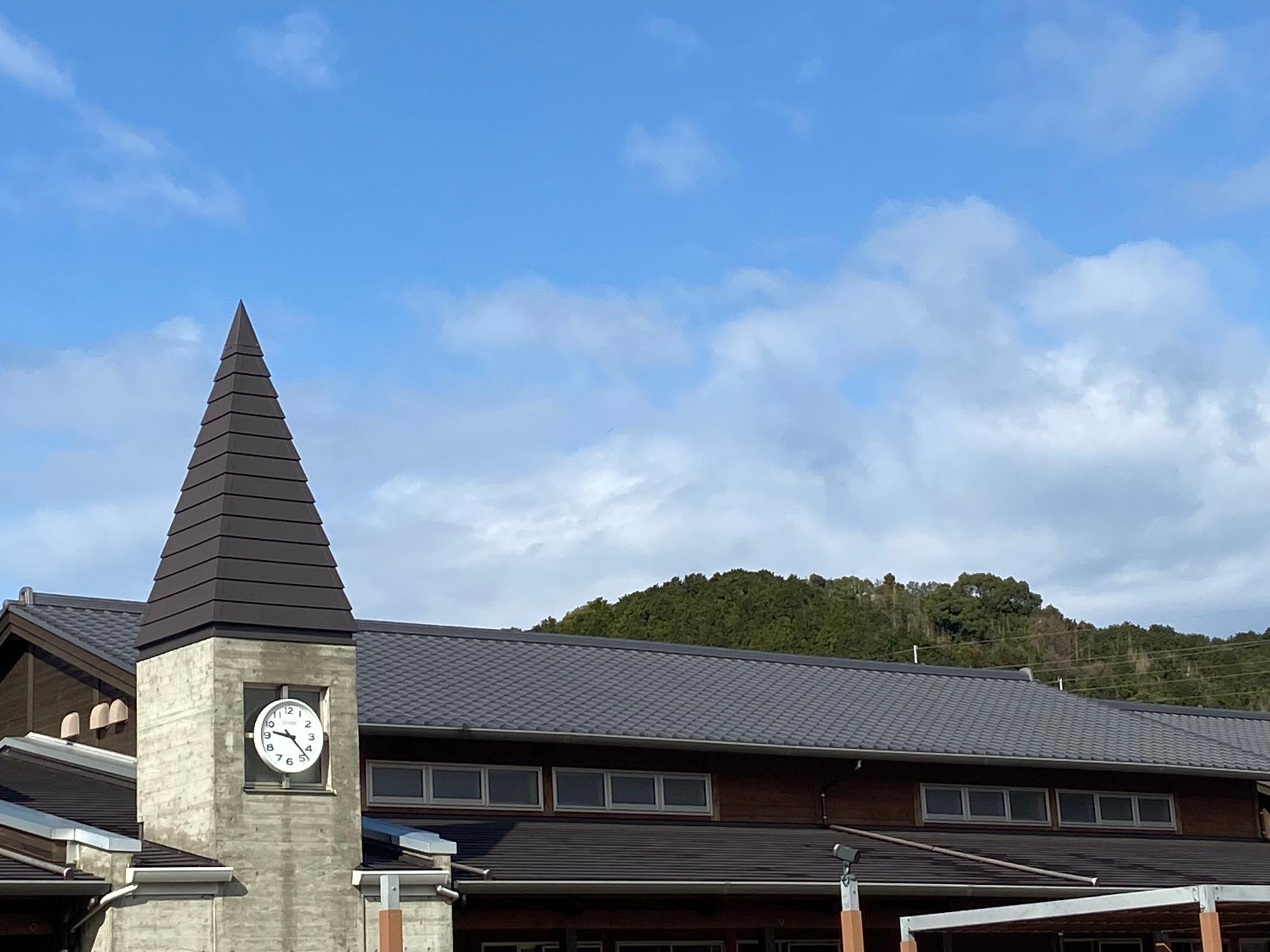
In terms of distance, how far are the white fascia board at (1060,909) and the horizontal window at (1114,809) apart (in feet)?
26.8

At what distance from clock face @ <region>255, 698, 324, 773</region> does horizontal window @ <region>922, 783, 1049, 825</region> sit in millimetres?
10752

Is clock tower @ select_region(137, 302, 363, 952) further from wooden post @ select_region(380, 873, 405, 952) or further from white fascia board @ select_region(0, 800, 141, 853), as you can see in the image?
white fascia board @ select_region(0, 800, 141, 853)

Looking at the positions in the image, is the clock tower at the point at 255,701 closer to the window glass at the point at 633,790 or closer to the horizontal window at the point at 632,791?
the horizontal window at the point at 632,791

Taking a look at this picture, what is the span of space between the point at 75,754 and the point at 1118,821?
14.9 meters

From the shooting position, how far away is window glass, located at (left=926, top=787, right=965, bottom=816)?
2364 centimetres

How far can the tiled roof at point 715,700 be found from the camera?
67.4 ft

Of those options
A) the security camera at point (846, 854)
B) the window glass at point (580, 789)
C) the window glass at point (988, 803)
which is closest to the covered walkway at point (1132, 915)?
the security camera at point (846, 854)

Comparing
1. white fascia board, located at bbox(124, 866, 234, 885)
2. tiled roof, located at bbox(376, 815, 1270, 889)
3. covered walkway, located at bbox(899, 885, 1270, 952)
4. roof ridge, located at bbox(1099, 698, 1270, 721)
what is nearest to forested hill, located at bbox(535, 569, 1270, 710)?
roof ridge, located at bbox(1099, 698, 1270, 721)

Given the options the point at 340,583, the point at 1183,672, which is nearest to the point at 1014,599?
the point at 1183,672

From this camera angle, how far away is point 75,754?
19.6 meters

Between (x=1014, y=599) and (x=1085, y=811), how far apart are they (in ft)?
194

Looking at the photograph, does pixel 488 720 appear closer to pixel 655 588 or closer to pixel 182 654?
pixel 182 654

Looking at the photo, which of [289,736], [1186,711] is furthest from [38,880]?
[1186,711]

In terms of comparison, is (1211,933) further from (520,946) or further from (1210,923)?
(520,946)
